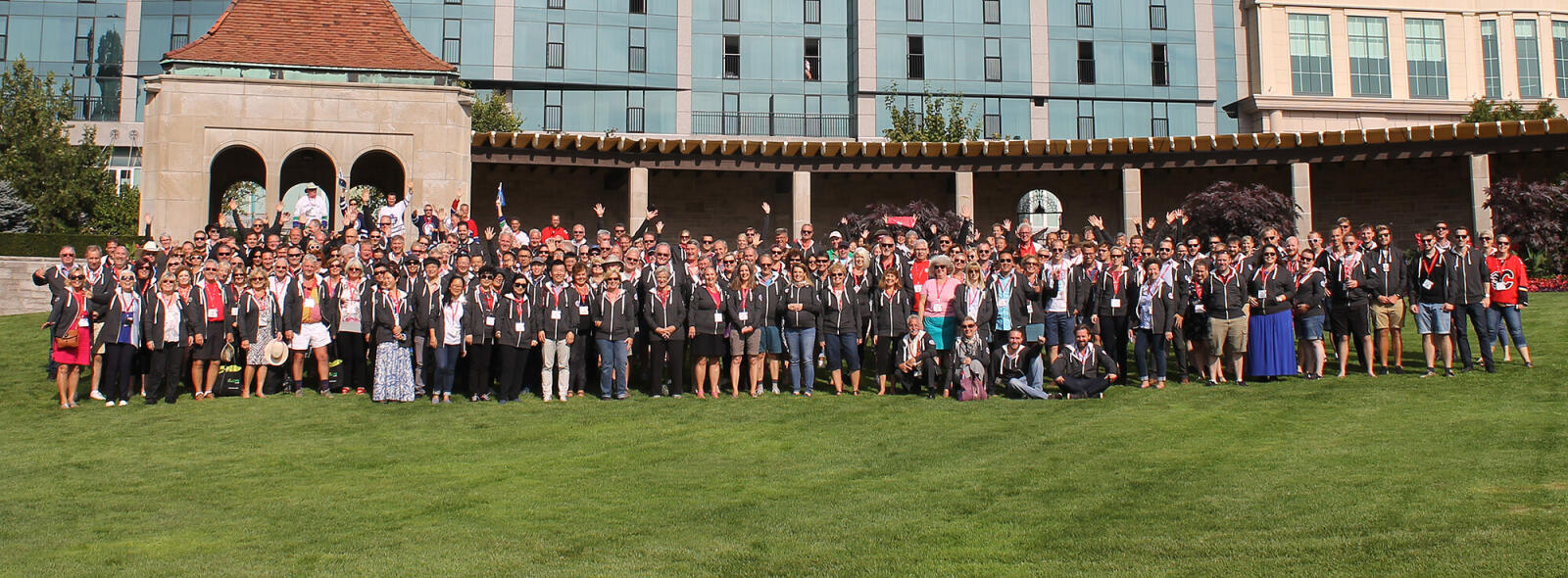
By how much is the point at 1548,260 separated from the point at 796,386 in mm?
18904

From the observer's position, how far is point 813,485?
8.19 meters

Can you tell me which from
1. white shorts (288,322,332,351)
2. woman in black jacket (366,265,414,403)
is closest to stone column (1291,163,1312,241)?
woman in black jacket (366,265,414,403)

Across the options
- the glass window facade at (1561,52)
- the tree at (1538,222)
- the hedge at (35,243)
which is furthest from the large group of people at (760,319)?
the glass window facade at (1561,52)

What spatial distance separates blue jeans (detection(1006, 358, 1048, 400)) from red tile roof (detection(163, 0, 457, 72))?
16.1m

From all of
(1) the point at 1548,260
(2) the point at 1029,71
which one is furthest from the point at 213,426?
(2) the point at 1029,71

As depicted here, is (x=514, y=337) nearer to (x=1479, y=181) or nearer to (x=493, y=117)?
(x=1479, y=181)

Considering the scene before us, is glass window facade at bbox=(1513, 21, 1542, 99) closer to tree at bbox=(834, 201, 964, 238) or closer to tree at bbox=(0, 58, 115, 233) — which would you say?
tree at bbox=(834, 201, 964, 238)

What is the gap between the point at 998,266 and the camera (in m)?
13.0

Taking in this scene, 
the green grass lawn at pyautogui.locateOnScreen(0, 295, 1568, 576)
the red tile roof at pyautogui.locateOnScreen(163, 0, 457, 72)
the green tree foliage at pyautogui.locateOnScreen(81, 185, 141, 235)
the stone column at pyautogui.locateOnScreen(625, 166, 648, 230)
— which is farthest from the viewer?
the green tree foliage at pyautogui.locateOnScreen(81, 185, 141, 235)

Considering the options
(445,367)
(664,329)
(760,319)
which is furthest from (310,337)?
(760,319)

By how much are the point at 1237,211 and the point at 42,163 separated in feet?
104

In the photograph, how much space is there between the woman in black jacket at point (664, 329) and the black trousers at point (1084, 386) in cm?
424

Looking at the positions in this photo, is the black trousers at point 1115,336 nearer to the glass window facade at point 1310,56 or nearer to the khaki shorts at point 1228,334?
the khaki shorts at point 1228,334

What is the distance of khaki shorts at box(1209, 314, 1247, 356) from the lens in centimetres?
1275
